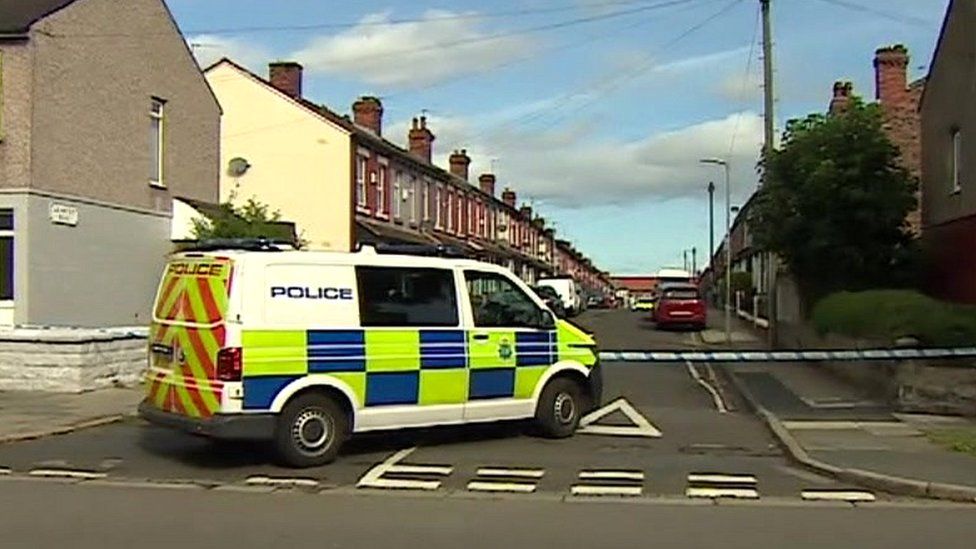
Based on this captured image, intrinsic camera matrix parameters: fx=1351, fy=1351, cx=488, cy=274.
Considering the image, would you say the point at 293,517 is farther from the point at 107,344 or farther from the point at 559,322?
the point at 107,344

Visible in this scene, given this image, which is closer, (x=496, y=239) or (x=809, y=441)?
(x=809, y=441)

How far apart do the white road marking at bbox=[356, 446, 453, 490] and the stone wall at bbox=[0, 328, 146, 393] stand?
760cm

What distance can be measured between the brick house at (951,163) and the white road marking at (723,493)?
1300 cm

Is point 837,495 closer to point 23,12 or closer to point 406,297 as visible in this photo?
point 406,297

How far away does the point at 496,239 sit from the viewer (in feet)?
229

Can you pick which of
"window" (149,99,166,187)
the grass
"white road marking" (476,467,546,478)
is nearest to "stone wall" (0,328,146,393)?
"window" (149,99,166,187)

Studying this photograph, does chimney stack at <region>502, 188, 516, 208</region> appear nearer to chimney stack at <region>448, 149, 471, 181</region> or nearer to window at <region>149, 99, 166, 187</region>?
chimney stack at <region>448, 149, 471, 181</region>

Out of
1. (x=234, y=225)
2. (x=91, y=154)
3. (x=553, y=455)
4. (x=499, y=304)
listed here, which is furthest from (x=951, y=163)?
(x=91, y=154)

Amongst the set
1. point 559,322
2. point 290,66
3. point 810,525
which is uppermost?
point 290,66

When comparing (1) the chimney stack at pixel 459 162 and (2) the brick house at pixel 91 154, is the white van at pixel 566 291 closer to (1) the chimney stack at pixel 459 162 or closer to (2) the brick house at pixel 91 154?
(1) the chimney stack at pixel 459 162

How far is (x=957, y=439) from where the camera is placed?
14.8 meters

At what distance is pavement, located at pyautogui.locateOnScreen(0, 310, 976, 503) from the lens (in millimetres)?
11969

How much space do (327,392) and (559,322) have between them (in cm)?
316

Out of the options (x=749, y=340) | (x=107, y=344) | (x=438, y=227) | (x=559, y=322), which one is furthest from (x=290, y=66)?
(x=559, y=322)
